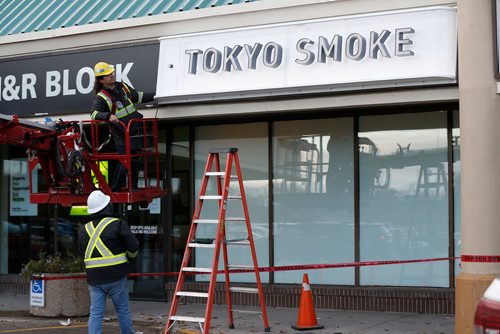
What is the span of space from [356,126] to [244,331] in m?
3.65

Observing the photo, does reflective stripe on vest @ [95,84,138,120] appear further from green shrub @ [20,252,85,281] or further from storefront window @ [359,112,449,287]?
storefront window @ [359,112,449,287]

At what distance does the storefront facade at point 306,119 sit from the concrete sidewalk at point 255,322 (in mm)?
420

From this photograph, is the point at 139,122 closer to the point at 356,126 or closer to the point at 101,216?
the point at 101,216

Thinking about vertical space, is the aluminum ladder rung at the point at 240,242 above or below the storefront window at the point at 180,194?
below

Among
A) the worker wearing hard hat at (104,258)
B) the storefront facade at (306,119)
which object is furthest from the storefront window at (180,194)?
the worker wearing hard hat at (104,258)

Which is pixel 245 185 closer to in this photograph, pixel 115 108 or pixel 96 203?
pixel 115 108

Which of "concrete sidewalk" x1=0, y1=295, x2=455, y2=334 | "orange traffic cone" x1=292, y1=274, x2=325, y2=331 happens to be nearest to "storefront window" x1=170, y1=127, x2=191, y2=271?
"concrete sidewalk" x1=0, y1=295, x2=455, y2=334

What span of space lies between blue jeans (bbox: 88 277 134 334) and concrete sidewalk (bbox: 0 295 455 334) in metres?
1.91

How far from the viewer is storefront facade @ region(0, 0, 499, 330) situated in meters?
10.8

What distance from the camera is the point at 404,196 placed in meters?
12.0

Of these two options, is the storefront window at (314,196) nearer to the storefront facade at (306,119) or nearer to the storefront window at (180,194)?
the storefront facade at (306,119)

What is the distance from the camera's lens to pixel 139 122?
436 inches

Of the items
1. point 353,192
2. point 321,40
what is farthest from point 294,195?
point 321,40

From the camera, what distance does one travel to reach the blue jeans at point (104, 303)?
8.61 m
